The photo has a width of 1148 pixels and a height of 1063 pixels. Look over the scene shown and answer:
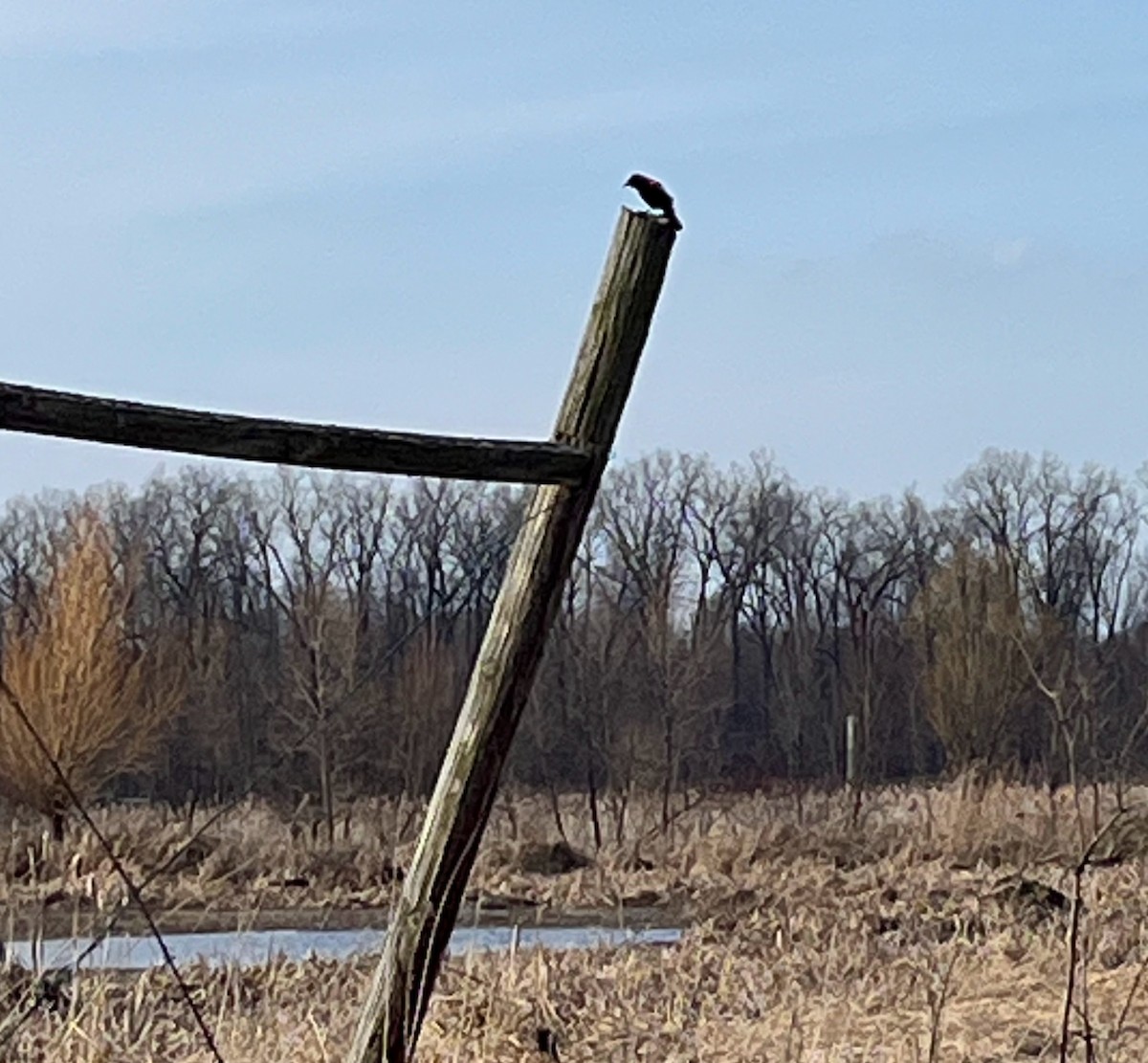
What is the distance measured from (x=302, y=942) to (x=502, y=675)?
10.3m

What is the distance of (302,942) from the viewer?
488 inches

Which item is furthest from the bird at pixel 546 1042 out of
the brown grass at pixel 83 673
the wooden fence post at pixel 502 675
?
the brown grass at pixel 83 673

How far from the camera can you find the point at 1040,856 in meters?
16.0

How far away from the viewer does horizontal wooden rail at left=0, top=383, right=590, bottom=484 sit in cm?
200

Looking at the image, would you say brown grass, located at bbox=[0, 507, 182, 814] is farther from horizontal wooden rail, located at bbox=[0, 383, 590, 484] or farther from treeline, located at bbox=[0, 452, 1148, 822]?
horizontal wooden rail, located at bbox=[0, 383, 590, 484]

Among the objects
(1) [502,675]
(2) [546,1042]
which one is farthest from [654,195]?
(2) [546,1042]

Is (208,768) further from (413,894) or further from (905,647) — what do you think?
(413,894)

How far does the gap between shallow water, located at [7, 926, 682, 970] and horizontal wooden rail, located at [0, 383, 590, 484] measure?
3.13 m

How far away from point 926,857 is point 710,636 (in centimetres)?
1046

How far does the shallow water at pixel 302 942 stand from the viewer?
6885 millimetres

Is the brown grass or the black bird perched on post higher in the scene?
the black bird perched on post

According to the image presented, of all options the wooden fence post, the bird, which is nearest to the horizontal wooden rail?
the wooden fence post

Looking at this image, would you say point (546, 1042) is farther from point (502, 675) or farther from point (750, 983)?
point (750, 983)

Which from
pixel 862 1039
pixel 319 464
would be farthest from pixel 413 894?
pixel 862 1039
